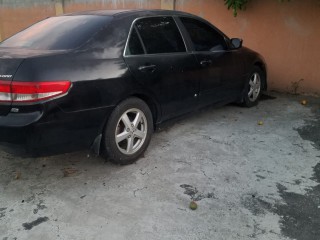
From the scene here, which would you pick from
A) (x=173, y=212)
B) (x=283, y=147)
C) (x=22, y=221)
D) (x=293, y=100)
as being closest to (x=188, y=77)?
(x=283, y=147)

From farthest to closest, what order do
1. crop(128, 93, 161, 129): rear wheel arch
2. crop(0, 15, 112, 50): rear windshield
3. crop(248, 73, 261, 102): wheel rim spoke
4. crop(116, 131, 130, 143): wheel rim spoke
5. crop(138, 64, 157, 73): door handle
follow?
crop(248, 73, 261, 102): wheel rim spoke < crop(128, 93, 161, 129): rear wheel arch < crop(138, 64, 157, 73): door handle < crop(116, 131, 130, 143): wheel rim spoke < crop(0, 15, 112, 50): rear windshield

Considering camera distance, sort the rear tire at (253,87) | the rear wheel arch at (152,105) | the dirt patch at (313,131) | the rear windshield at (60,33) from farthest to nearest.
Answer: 1. the rear tire at (253,87)
2. the dirt patch at (313,131)
3. the rear wheel arch at (152,105)
4. the rear windshield at (60,33)

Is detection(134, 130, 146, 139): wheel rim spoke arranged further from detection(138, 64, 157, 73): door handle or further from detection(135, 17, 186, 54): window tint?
detection(135, 17, 186, 54): window tint

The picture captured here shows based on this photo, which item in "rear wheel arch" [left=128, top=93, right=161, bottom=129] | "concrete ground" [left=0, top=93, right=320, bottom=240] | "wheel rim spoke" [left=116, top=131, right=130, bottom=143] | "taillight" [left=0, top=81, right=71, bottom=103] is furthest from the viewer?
"rear wheel arch" [left=128, top=93, right=161, bottom=129]

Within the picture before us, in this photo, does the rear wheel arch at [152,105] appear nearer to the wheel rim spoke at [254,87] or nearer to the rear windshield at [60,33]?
the rear windshield at [60,33]

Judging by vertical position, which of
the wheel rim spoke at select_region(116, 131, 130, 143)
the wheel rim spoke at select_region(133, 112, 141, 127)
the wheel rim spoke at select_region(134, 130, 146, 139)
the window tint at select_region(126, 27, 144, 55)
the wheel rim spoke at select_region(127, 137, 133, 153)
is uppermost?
the window tint at select_region(126, 27, 144, 55)

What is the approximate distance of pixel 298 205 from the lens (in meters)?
3.13

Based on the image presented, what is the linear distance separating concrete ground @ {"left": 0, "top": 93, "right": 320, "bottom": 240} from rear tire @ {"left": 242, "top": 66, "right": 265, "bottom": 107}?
1194 mm

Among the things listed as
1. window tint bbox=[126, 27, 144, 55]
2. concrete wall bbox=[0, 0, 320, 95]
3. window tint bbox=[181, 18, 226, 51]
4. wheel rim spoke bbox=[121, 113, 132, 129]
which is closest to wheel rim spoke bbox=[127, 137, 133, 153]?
wheel rim spoke bbox=[121, 113, 132, 129]

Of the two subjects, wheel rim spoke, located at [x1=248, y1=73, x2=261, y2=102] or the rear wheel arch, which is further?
wheel rim spoke, located at [x1=248, y1=73, x2=261, y2=102]

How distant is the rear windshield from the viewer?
3502 millimetres

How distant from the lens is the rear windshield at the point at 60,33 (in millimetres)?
3502

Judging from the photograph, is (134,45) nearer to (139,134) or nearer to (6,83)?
(139,134)

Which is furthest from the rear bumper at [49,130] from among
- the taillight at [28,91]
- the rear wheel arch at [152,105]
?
the rear wheel arch at [152,105]
